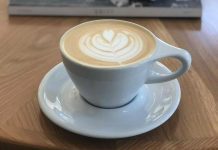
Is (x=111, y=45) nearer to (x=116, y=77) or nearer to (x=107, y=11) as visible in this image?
(x=116, y=77)

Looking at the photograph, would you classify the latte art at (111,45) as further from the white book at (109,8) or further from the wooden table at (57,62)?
the white book at (109,8)

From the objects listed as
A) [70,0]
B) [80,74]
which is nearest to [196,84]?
[80,74]

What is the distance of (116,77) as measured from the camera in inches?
18.8

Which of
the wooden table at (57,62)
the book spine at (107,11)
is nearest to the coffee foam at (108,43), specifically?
the wooden table at (57,62)

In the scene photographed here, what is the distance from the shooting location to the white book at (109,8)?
780mm

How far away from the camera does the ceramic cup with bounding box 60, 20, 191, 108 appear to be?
475 mm

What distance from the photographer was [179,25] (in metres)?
0.77

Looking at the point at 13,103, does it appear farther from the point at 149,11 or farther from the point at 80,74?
the point at 149,11

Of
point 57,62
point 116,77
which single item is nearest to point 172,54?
point 116,77

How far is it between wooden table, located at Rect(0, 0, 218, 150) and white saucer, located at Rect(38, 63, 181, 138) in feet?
0.05

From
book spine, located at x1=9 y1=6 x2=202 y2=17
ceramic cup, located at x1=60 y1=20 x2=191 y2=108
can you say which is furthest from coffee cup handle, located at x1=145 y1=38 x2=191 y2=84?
book spine, located at x1=9 y1=6 x2=202 y2=17

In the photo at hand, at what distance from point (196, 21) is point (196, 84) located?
230 millimetres

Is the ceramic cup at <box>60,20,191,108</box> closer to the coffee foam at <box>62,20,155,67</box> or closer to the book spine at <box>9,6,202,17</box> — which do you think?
the coffee foam at <box>62,20,155,67</box>

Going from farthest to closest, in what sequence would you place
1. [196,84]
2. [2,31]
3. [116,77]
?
[2,31]
[196,84]
[116,77]
